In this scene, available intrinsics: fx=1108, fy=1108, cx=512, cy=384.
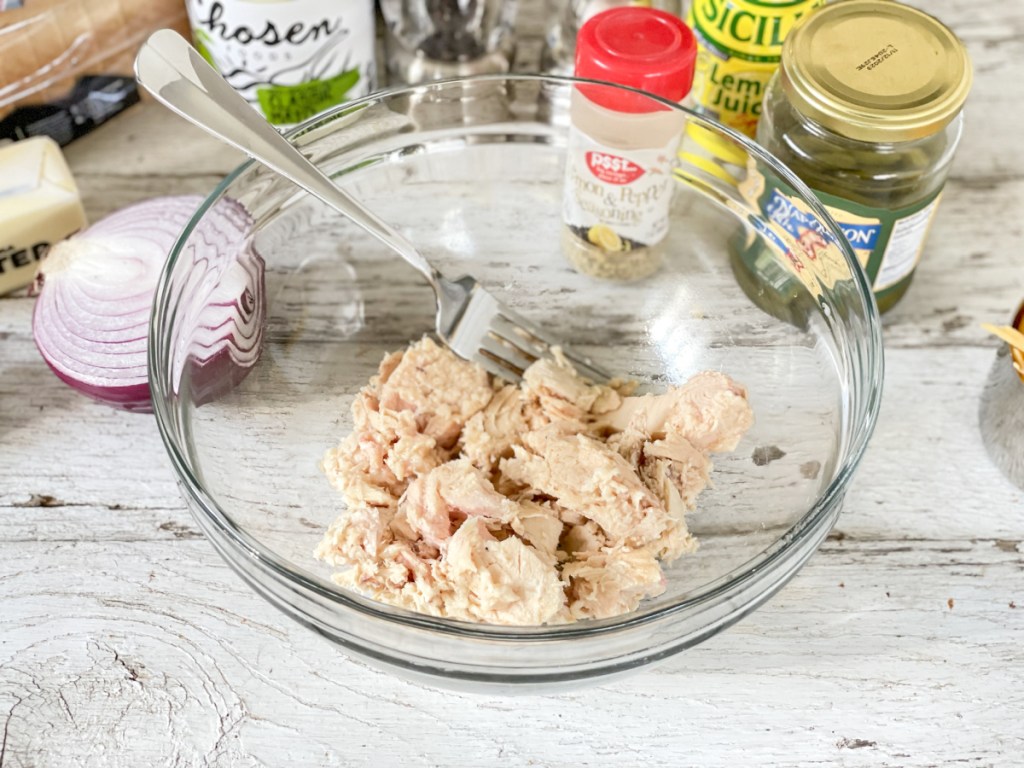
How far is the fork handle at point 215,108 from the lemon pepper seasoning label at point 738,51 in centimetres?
46

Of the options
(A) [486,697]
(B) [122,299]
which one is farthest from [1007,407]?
(B) [122,299]

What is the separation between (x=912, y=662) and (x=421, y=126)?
79 cm

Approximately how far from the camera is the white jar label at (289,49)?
130cm

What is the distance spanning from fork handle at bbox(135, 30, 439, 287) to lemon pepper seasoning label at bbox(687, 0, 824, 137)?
464 millimetres

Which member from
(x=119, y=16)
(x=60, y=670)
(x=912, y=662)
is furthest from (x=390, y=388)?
(x=119, y=16)

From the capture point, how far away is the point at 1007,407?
1156 millimetres

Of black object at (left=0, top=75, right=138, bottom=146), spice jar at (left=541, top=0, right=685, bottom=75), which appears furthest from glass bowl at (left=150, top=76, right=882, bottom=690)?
black object at (left=0, top=75, right=138, bottom=146)

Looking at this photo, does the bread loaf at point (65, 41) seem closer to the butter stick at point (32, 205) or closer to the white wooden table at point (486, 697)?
the butter stick at point (32, 205)

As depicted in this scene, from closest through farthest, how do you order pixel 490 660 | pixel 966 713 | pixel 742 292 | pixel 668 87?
pixel 490 660 < pixel 966 713 < pixel 668 87 < pixel 742 292

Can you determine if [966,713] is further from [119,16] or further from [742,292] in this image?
[119,16]

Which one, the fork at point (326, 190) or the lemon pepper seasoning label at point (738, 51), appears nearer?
the fork at point (326, 190)

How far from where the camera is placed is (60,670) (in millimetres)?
1044

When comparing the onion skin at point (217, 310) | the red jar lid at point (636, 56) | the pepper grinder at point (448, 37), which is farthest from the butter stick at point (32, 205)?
the red jar lid at point (636, 56)

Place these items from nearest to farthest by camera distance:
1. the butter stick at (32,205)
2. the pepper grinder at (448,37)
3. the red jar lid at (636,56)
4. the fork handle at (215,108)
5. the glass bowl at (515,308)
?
the glass bowl at (515,308) → the fork handle at (215,108) → the red jar lid at (636,56) → the butter stick at (32,205) → the pepper grinder at (448,37)
